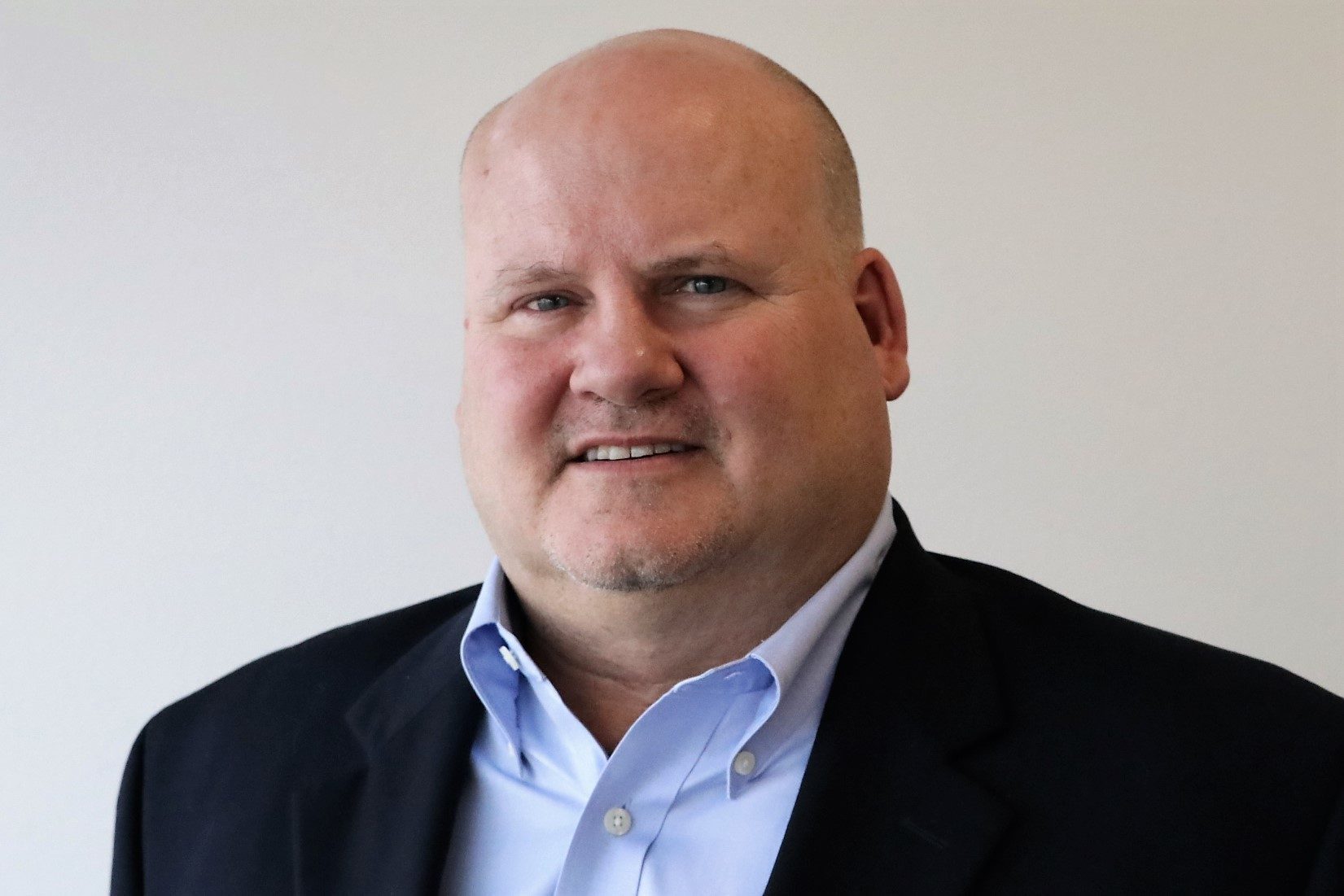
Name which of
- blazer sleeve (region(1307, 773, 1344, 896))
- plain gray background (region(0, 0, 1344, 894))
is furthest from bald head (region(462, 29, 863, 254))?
plain gray background (region(0, 0, 1344, 894))

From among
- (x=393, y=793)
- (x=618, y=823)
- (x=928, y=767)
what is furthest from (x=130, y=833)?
(x=928, y=767)

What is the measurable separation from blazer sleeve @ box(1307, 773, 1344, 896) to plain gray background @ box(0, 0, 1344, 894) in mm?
1439

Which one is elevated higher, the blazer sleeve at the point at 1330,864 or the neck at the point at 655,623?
the neck at the point at 655,623

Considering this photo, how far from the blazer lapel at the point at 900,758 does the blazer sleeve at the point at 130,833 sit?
962 mm

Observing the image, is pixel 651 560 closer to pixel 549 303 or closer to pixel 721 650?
pixel 721 650

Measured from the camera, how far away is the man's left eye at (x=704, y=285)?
6.45ft

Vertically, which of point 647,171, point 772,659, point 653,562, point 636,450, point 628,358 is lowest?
point 772,659

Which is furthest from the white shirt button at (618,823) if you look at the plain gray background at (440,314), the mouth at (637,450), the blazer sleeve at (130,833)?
the plain gray background at (440,314)

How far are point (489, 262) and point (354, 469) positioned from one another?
1.44 metres

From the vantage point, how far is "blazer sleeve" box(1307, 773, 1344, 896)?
5.75 feet

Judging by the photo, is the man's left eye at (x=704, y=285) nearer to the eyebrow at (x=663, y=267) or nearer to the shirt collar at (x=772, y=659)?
the eyebrow at (x=663, y=267)

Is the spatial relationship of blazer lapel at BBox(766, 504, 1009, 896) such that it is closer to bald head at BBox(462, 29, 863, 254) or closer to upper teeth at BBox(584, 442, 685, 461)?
upper teeth at BBox(584, 442, 685, 461)

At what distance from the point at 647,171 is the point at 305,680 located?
883 millimetres

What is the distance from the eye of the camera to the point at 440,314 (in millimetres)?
3418
